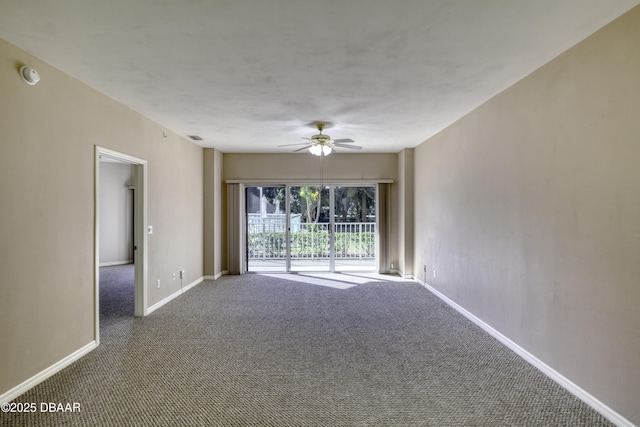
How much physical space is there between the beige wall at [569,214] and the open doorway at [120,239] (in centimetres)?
409

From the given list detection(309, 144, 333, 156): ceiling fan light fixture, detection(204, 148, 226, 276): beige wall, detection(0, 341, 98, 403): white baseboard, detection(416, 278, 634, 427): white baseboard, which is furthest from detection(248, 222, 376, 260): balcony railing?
detection(0, 341, 98, 403): white baseboard

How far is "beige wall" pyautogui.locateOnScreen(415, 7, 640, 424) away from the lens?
185 centimetres

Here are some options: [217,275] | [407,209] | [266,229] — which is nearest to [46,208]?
[217,275]

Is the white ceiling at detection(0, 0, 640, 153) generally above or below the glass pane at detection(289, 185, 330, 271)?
above

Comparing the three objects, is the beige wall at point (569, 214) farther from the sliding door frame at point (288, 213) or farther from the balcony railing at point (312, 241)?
the balcony railing at point (312, 241)

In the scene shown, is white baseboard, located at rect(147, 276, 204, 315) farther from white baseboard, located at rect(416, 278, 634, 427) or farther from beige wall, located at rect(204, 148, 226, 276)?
white baseboard, located at rect(416, 278, 634, 427)

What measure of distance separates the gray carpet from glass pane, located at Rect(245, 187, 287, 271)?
2.81 meters

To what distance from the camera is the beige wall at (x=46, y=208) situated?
2.14 meters

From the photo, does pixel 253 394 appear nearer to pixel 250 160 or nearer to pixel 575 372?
pixel 575 372

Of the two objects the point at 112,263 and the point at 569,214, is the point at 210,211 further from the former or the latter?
the point at 569,214

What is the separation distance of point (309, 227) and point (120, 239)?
498cm

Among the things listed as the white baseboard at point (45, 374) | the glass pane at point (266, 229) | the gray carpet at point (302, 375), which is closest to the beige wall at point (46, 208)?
the white baseboard at point (45, 374)

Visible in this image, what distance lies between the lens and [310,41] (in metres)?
2.12

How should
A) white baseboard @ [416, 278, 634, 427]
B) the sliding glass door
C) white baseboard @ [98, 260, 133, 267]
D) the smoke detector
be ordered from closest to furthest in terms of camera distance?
white baseboard @ [416, 278, 634, 427] → the smoke detector → the sliding glass door → white baseboard @ [98, 260, 133, 267]
